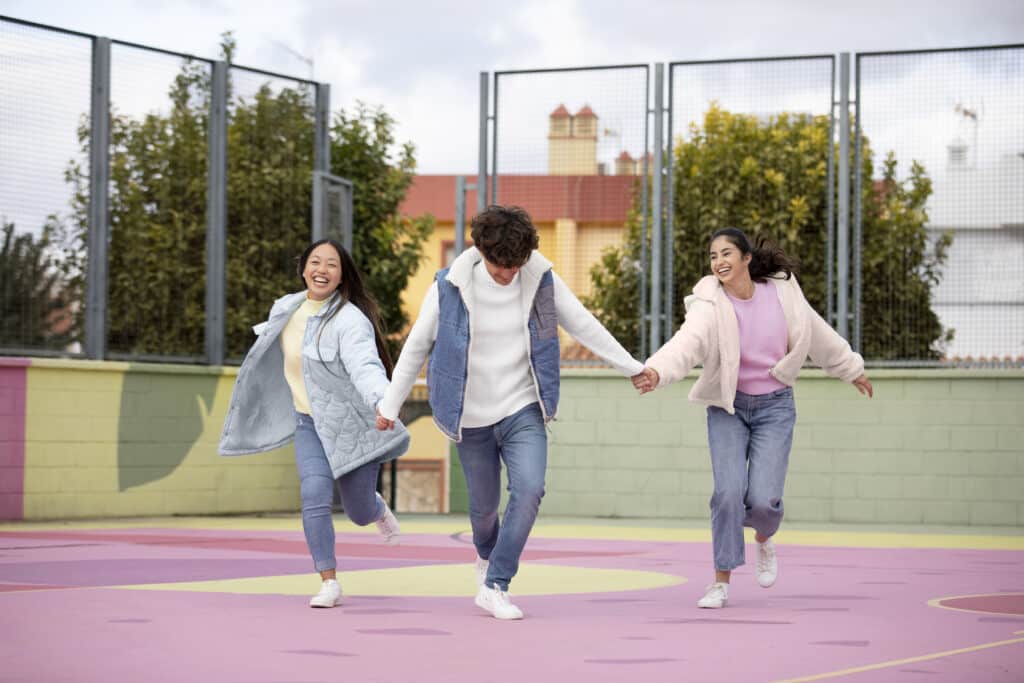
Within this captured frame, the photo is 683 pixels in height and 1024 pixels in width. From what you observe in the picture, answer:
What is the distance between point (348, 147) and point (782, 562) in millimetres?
11653

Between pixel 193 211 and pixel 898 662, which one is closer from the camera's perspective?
pixel 898 662

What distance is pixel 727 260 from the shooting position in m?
7.64

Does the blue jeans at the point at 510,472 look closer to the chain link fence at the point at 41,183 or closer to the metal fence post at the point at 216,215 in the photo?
the chain link fence at the point at 41,183

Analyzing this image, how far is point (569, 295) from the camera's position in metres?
7.27

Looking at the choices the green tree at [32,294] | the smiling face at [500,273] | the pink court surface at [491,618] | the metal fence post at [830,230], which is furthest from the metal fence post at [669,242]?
the smiling face at [500,273]

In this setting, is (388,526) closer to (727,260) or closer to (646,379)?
(646,379)

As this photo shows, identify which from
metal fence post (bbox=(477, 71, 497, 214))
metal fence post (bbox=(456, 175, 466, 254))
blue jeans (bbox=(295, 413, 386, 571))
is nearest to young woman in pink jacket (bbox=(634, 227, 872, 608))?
blue jeans (bbox=(295, 413, 386, 571))

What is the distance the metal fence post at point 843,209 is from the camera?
15.7m

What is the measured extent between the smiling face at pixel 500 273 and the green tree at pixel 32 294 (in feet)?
26.4

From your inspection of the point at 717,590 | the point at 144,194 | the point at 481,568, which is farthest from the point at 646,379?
the point at 144,194

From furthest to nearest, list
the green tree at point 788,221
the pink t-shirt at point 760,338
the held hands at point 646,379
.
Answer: the green tree at point 788,221 < the pink t-shirt at point 760,338 < the held hands at point 646,379

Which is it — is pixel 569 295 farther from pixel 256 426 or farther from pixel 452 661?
pixel 452 661

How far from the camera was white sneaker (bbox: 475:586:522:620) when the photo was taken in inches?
266

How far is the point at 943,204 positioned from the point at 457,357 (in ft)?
32.6
